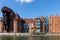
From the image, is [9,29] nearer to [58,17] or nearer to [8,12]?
[8,12]

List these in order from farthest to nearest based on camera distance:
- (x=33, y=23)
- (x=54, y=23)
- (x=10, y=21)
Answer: (x=10, y=21) < (x=33, y=23) < (x=54, y=23)

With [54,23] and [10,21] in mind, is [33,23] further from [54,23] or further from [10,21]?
[10,21]

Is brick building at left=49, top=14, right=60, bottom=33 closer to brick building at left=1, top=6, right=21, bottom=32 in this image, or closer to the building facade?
the building facade

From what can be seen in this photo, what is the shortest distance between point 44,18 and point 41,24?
745 cm

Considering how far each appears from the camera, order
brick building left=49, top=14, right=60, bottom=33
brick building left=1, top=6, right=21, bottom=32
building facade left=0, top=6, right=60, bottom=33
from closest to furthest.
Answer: brick building left=49, top=14, right=60, bottom=33 < building facade left=0, top=6, right=60, bottom=33 < brick building left=1, top=6, right=21, bottom=32

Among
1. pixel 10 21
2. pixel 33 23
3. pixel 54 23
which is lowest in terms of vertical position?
pixel 54 23

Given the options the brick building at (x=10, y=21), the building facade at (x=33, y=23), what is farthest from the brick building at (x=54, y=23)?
the brick building at (x=10, y=21)

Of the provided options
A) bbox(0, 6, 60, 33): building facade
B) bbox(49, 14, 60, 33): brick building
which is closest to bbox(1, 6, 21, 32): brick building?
bbox(0, 6, 60, 33): building facade

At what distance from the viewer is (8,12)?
192 metres

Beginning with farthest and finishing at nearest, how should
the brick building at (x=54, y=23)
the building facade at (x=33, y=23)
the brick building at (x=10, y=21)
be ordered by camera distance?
the brick building at (x=10, y=21)
the building facade at (x=33, y=23)
the brick building at (x=54, y=23)

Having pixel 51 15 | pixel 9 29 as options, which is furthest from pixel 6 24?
pixel 51 15

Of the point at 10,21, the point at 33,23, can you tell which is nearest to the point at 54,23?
the point at 33,23

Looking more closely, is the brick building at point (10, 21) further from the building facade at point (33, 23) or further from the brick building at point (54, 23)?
the brick building at point (54, 23)

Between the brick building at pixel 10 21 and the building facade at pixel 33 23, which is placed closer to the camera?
the building facade at pixel 33 23
